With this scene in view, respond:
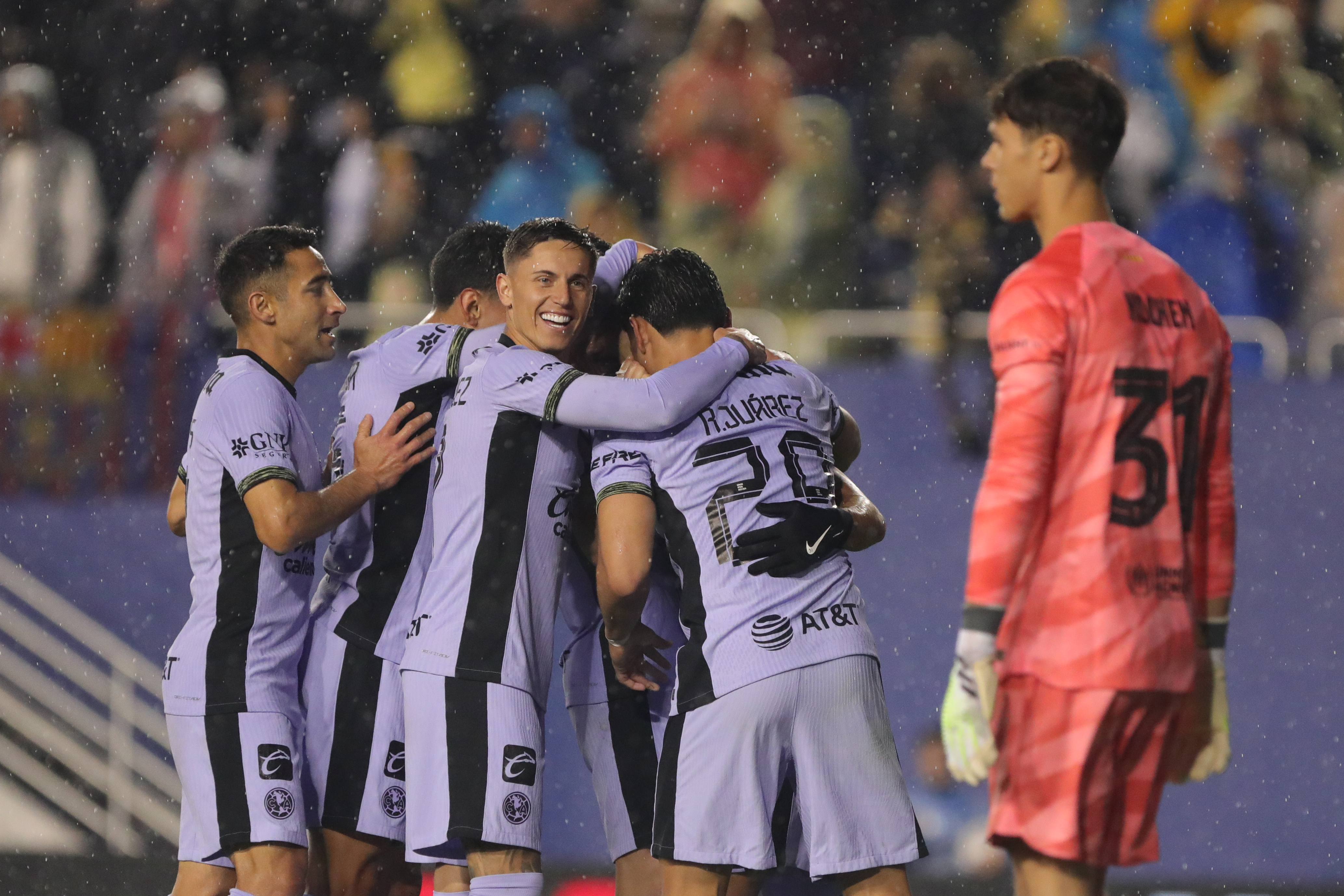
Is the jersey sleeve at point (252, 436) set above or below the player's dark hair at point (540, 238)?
below

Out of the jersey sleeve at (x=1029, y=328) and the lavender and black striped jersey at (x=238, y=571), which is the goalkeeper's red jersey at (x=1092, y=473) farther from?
the lavender and black striped jersey at (x=238, y=571)

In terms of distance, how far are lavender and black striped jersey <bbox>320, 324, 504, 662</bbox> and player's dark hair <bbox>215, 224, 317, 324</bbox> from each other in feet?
1.20

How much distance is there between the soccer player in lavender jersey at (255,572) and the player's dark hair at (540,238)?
530mm

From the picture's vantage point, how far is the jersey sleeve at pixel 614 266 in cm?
415

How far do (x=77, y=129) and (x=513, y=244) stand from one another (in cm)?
630

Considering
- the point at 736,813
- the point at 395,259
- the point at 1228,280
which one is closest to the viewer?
the point at 736,813

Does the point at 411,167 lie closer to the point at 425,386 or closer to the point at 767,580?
the point at 425,386

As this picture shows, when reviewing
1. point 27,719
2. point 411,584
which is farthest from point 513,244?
point 27,719

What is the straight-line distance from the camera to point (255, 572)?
3.91m

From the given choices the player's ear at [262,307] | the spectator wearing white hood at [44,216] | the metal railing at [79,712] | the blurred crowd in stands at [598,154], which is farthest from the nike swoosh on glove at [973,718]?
the spectator wearing white hood at [44,216]

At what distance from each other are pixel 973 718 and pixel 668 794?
40.9 inches

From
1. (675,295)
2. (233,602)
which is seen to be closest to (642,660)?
(675,295)

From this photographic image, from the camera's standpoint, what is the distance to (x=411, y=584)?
13.2 ft

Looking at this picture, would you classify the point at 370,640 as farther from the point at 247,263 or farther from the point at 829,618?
the point at 829,618
